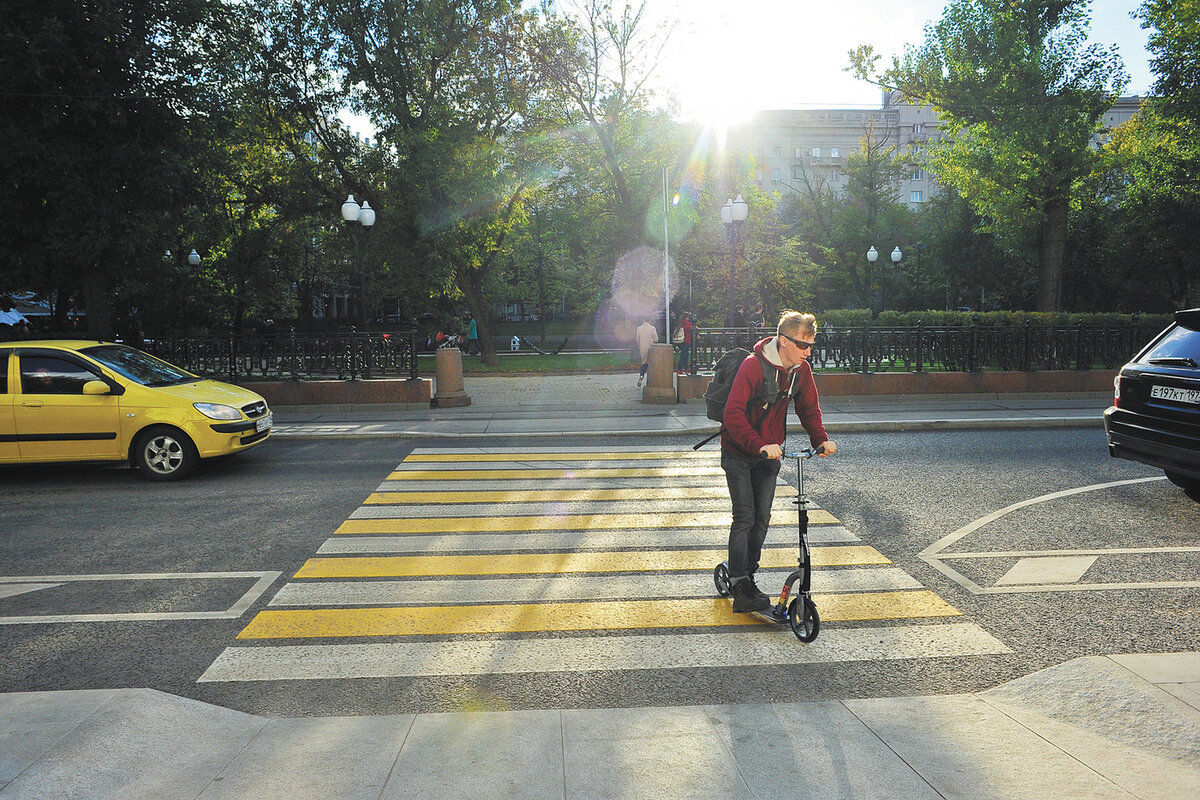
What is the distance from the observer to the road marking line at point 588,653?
4371 millimetres

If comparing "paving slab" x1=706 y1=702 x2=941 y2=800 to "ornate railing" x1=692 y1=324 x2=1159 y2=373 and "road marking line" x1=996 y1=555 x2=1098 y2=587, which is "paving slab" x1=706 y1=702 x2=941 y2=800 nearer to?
"road marking line" x1=996 y1=555 x2=1098 y2=587

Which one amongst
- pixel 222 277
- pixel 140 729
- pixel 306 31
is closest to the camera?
pixel 140 729

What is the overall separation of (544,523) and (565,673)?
3154mm

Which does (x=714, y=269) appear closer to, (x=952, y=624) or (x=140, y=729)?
(x=952, y=624)

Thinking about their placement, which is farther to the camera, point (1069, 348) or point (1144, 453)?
point (1069, 348)

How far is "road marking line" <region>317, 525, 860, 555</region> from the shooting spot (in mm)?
Answer: 6637

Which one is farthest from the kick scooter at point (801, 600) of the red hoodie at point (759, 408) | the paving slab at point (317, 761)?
the paving slab at point (317, 761)

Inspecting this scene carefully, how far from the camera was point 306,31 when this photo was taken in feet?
80.1

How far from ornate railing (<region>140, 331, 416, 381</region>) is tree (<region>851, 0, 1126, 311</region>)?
1961 cm

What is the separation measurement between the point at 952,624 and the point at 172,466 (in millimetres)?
8860

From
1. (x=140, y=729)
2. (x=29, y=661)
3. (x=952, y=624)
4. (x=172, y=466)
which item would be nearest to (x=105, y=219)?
(x=172, y=466)

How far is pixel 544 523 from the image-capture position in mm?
7438

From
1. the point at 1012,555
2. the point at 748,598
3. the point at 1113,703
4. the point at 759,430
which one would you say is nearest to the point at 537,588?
the point at 748,598

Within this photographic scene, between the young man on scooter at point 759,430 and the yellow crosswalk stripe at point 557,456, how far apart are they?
5.92 meters
